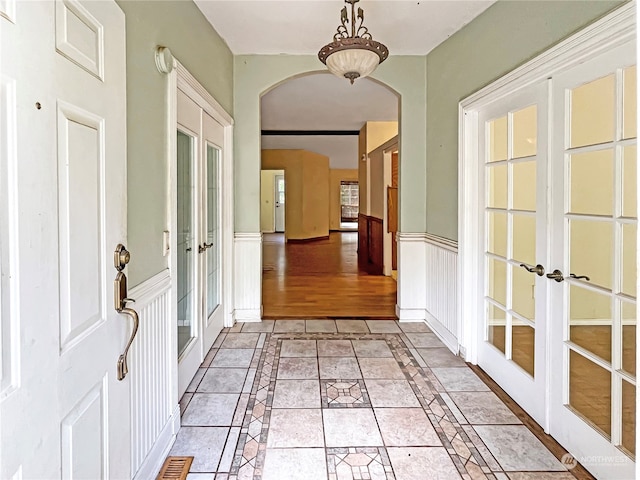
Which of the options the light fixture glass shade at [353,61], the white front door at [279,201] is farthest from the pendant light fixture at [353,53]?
the white front door at [279,201]

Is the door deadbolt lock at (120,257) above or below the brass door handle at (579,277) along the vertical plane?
above

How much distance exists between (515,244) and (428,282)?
160cm

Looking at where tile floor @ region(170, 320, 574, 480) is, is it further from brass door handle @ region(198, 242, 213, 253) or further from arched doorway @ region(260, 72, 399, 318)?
arched doorway @ region(260, 72, 399, 318)

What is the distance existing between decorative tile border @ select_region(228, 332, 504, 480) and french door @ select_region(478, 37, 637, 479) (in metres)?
0.44

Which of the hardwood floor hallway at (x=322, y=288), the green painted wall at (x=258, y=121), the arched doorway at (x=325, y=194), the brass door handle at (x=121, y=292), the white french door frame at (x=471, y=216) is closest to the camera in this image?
the brass door handle at (x=121, y=292)

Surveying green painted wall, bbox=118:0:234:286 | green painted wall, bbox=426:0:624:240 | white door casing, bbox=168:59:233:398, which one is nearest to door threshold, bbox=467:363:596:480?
green painted wall, bbox=426:0:624:240

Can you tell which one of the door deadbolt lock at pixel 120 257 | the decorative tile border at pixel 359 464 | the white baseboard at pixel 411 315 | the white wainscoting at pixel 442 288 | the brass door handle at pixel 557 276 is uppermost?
the door deadbolt lock at pixel 120 257

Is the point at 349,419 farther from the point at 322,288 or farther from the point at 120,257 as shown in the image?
the point at 322,288

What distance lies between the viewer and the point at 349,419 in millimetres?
2318

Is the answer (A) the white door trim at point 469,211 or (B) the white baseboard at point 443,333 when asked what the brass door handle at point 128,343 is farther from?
(B) the white baseboard at point 443,333

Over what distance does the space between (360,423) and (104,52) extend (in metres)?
2.05

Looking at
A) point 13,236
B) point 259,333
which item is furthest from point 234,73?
point 13,236

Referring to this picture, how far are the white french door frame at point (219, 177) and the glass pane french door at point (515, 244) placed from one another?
192cm

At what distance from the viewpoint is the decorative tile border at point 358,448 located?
74.3 inches
